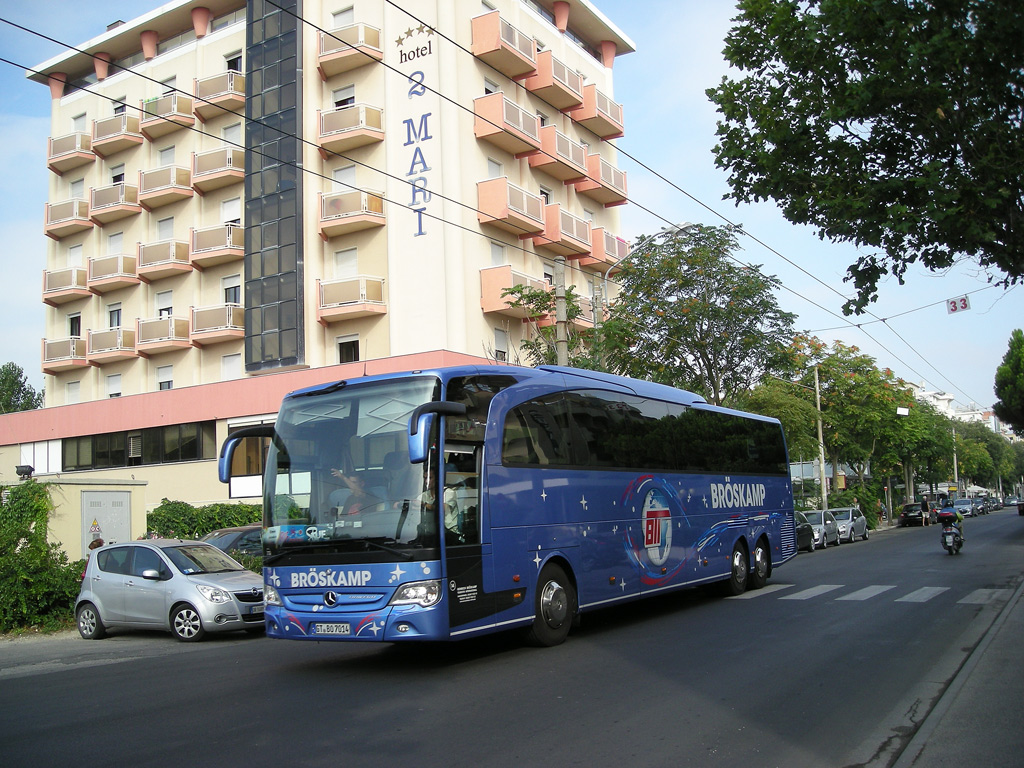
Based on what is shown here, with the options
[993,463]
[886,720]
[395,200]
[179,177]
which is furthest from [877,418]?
[993,463]

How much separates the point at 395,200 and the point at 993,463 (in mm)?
107738

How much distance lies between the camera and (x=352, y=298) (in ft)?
94.7

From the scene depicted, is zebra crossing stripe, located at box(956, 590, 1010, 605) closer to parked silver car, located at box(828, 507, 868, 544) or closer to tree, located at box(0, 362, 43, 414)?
parked silver car, located at box(828, 507, 868, 544)

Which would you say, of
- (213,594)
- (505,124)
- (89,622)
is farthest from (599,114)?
(89,622)

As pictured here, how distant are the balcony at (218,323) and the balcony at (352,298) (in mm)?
4593

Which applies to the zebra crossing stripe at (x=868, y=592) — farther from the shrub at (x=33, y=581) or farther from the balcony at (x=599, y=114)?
the balcony at (x=599, y=114)

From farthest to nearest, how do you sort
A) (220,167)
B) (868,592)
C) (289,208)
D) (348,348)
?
1. (220,167)
2. (289,208)
3. (348,348)
4. (868,592)

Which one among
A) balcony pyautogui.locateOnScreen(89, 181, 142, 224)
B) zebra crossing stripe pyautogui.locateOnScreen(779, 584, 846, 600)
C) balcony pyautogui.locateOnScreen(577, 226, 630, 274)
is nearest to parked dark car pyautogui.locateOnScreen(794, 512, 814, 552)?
balcony pyautogui.locateOnScreen(577, 226, 630, 274)

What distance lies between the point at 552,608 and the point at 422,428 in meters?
3.82

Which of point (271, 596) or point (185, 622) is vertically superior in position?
point (271, 596)

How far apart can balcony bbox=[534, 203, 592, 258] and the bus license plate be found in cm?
2308

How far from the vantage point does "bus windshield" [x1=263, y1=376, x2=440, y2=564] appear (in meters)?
9.20

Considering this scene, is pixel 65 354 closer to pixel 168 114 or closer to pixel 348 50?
pixel 168 114

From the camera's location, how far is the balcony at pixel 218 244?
32750 mm
